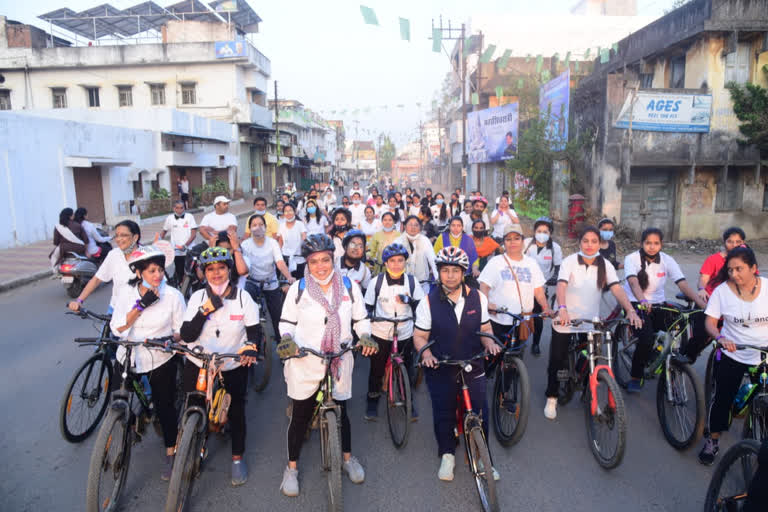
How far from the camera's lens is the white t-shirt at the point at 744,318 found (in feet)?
12.9

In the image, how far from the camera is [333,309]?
12.8ft

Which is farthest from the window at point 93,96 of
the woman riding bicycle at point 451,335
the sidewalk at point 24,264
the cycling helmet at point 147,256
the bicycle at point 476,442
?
the bicycle at point 476,442

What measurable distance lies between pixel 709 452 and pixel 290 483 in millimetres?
3214

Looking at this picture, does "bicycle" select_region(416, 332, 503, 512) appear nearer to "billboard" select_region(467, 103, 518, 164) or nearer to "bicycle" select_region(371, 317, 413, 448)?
"bicycle" select_region(371, 317, 413, 448)

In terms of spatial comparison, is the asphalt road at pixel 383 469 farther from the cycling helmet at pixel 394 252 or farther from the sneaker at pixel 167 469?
the cycling helmet at pixel 394 252

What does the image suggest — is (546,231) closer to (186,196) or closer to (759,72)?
(759,72)

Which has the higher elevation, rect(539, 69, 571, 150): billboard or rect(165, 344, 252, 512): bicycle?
rect(539, 69, 571, 150): billboard

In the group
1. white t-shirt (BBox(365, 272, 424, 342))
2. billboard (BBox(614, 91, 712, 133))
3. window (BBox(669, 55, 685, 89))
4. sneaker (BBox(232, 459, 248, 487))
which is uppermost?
window (BBox(669, 55, 685, 89))

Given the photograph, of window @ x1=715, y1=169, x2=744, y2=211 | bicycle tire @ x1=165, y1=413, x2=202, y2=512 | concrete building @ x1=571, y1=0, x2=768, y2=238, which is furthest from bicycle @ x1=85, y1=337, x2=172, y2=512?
window @ x1=715, y1=169, x2=744, y2=211

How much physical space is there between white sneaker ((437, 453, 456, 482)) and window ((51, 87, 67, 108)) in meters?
43.5

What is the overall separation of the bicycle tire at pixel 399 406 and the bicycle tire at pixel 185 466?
5.42 ft

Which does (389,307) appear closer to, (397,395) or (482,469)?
(397,395)

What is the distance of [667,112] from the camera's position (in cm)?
1516

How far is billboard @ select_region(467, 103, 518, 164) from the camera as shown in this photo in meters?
27.2
